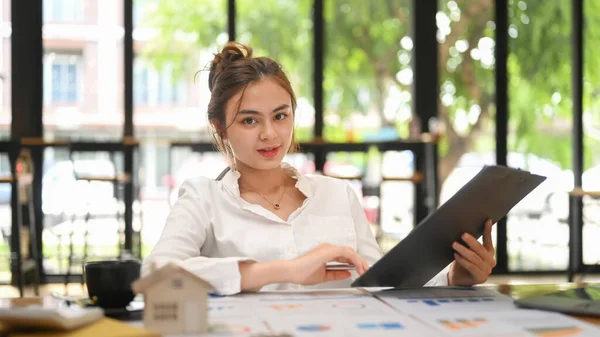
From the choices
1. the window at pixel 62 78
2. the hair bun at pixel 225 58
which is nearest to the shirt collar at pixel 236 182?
the hair bun at pixel 225 58

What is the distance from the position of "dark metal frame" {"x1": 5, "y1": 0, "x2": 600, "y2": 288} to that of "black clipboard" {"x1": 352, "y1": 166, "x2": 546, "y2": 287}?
14.6 feet

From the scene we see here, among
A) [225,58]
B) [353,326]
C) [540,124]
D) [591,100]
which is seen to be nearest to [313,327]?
[353,326]

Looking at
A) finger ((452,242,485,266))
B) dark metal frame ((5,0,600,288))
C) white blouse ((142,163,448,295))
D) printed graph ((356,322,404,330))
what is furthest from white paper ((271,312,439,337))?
dark metal frame ((5,0,600,288))

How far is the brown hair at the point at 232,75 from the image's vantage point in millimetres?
1800

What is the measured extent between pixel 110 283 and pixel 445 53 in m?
5.88

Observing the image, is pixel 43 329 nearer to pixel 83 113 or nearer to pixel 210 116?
pixel 210 116

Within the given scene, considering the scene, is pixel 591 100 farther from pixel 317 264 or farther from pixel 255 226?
pixel 317 264

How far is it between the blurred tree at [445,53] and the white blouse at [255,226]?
15.8 feet

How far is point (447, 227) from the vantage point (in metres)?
1.42

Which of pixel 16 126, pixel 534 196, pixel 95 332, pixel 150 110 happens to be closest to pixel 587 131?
pixel 534 196

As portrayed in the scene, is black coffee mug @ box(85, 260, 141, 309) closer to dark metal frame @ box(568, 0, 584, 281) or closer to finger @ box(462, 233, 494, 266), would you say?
finger @ box(462, 233, 494, 266)

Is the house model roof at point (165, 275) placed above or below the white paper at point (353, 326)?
above

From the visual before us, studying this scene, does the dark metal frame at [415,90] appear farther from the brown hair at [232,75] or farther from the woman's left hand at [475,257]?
the woman's left hand at [475,257]

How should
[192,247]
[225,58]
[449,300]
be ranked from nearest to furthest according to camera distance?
[449,300] → [192,247] → [225,58]
